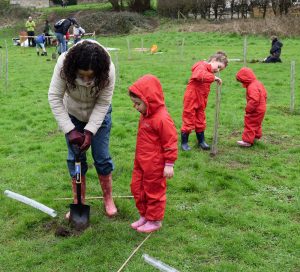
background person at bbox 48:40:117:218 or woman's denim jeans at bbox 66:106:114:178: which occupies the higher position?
background person at bbox 48:40:117:218

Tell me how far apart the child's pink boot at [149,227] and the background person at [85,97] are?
0.66 meters

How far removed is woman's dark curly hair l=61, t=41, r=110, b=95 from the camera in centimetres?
386

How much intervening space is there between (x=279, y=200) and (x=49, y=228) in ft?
8.90

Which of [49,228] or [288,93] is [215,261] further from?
[288,93]

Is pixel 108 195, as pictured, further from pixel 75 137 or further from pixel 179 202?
pixel 75 137

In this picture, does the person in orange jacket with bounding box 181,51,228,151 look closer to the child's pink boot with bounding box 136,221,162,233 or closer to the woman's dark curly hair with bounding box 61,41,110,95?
the child's pink boot with bounding box 136,221,162,233

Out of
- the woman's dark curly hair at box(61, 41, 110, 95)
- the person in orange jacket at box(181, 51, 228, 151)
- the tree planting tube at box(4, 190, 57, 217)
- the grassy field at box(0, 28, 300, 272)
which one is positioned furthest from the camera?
the person in orange jacket at box(181, 51, 228, 151)

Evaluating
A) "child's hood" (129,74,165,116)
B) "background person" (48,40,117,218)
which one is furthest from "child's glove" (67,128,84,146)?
"child's hood" (129,74,165,116)

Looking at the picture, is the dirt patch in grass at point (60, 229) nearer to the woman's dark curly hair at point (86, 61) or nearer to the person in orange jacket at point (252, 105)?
the woman's dark curly hair at point (86, 61)

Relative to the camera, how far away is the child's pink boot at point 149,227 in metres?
4.64

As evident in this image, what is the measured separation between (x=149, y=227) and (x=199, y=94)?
310cm

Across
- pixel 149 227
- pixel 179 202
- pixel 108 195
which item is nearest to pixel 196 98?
pixel 179 202

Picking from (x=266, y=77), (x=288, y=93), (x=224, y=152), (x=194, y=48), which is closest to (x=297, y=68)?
(x=266, y=77)

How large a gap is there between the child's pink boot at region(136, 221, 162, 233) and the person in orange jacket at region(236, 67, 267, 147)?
3430 mm
